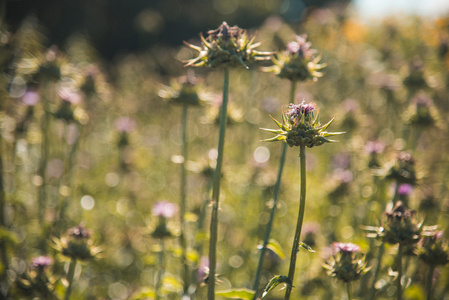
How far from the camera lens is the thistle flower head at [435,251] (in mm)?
2750

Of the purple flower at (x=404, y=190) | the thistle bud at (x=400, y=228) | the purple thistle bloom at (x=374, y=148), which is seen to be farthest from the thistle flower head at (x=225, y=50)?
the purple flower at (x=404, y=190)

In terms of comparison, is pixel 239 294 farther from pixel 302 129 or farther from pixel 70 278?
pixel 70 278

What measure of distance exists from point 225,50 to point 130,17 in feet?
68.2

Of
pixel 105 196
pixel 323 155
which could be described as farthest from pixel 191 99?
pixel 323 155

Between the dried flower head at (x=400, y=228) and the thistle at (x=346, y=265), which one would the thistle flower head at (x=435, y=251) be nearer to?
the dried flower head at (x=400, y=228)

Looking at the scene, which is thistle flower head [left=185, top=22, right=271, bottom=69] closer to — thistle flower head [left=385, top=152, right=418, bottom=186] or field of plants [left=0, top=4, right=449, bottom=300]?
field of plants [left=0, top=4, right=449, bottom=300]

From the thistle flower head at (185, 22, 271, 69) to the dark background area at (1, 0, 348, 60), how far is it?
54.0 ft

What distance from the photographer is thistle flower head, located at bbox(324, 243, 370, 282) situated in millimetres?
2547

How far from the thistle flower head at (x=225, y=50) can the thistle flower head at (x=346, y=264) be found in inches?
59.3

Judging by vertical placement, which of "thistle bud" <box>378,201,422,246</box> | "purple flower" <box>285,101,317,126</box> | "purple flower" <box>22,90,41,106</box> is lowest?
"thistle bud" <box>378,201,422,246</box>

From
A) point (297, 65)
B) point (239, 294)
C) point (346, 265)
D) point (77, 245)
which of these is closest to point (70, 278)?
point (77, 245)

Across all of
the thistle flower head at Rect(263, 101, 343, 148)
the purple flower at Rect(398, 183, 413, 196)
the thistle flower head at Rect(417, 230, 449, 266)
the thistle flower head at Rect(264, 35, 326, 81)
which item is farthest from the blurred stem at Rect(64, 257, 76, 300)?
the purple flower at Rect(398, 183, 413, 196)

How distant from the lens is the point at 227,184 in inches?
231

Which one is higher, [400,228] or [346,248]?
[400,228]
